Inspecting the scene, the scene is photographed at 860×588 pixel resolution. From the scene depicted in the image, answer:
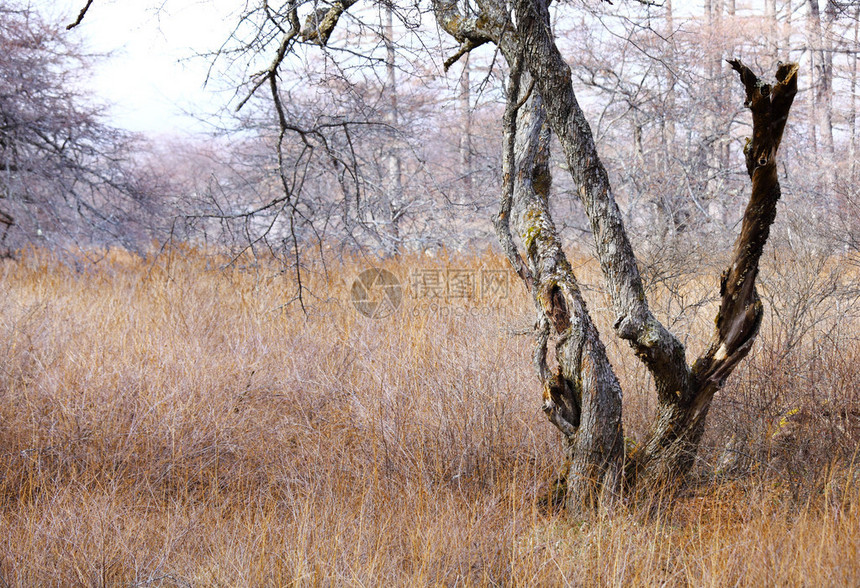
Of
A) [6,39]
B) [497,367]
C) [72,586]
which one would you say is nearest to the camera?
[72,586]

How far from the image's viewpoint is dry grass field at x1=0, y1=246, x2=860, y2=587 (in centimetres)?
218

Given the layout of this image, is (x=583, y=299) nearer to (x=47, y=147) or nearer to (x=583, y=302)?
(x=583, y=302)

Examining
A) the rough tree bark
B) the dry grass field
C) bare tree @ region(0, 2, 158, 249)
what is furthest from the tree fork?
bare tree @ region(0, 2, 158, 249)

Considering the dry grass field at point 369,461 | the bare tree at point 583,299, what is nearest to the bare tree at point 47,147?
the dry grass field at point 369,461

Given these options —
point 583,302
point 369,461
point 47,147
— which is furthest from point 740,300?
point 47,147

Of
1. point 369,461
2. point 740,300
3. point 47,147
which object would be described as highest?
point 47,147

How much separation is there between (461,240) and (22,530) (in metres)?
6.85

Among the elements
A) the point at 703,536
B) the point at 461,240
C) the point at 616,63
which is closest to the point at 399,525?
the point at 703,536

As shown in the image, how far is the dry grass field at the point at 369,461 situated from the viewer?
2176mm

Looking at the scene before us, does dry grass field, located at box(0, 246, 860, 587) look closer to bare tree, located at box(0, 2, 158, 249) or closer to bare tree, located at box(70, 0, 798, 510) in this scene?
bare tree, located at box(70, 0, 798, 510)

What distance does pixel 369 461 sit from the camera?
3.06 metres

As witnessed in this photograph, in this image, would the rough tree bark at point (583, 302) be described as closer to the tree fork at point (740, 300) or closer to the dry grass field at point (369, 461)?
the tree fork at point (740, 300)

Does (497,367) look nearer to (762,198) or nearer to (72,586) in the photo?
(762,198)

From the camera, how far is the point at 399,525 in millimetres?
2430
